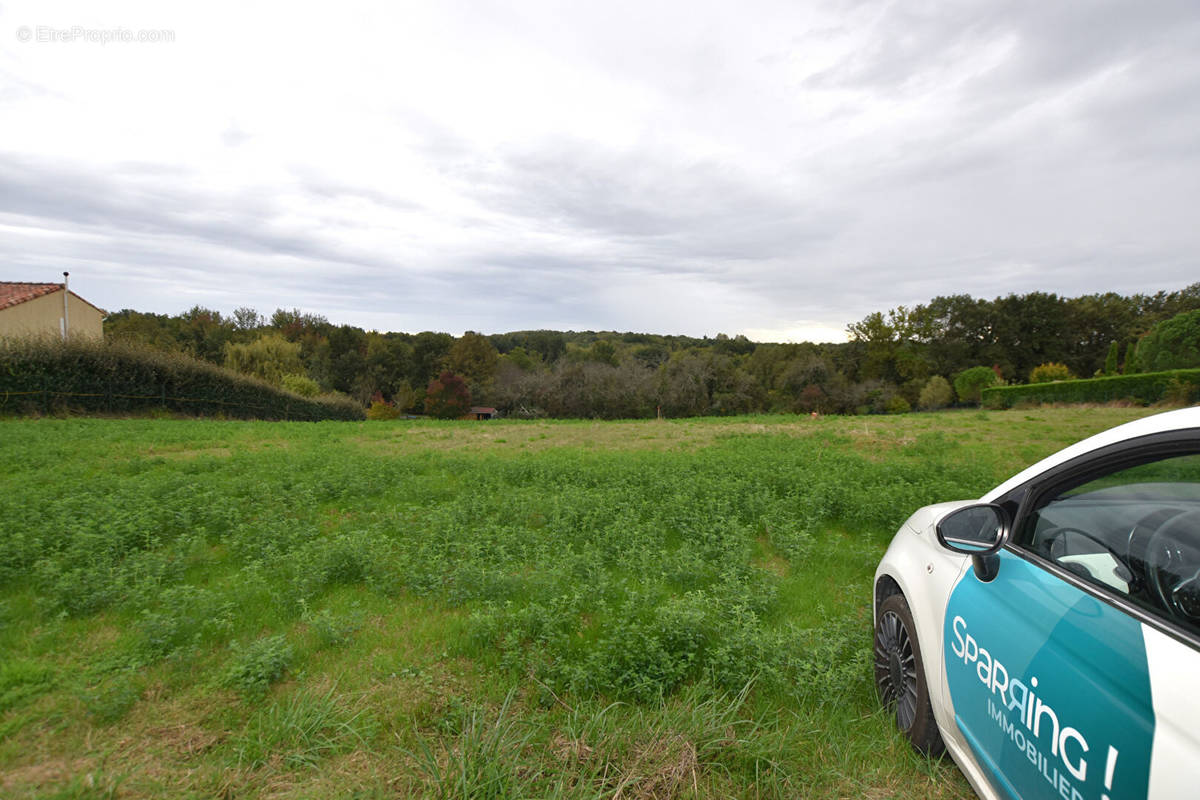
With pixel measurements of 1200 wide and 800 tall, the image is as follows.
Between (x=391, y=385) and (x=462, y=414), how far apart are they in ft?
46.8

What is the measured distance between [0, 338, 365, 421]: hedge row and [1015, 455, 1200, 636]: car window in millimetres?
25370

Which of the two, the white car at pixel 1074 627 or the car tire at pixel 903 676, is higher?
the white car at pixel 1074 627

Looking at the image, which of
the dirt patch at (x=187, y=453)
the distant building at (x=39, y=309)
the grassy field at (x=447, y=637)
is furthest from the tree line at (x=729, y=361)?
the grassy field at (x=447, y=637)

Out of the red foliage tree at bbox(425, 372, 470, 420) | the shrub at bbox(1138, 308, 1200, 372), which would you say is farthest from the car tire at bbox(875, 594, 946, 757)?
the red foliage tree at bbox(425, 372, 470, 420)

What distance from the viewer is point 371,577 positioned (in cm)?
439

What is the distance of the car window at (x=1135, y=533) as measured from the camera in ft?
5.30

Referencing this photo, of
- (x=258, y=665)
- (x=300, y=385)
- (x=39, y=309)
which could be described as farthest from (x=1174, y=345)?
(x=39, y=309)

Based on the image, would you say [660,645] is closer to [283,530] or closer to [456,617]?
[456,617]

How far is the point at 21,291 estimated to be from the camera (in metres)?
25.1

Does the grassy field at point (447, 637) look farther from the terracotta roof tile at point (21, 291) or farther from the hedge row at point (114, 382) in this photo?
the terracotta roof tile at point (21, 291)

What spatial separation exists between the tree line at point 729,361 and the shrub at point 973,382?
0.34 ft

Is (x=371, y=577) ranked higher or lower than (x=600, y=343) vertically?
lower

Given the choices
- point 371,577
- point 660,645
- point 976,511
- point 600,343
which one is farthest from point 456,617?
point 600,343

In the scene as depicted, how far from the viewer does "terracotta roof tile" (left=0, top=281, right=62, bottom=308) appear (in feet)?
78.6
